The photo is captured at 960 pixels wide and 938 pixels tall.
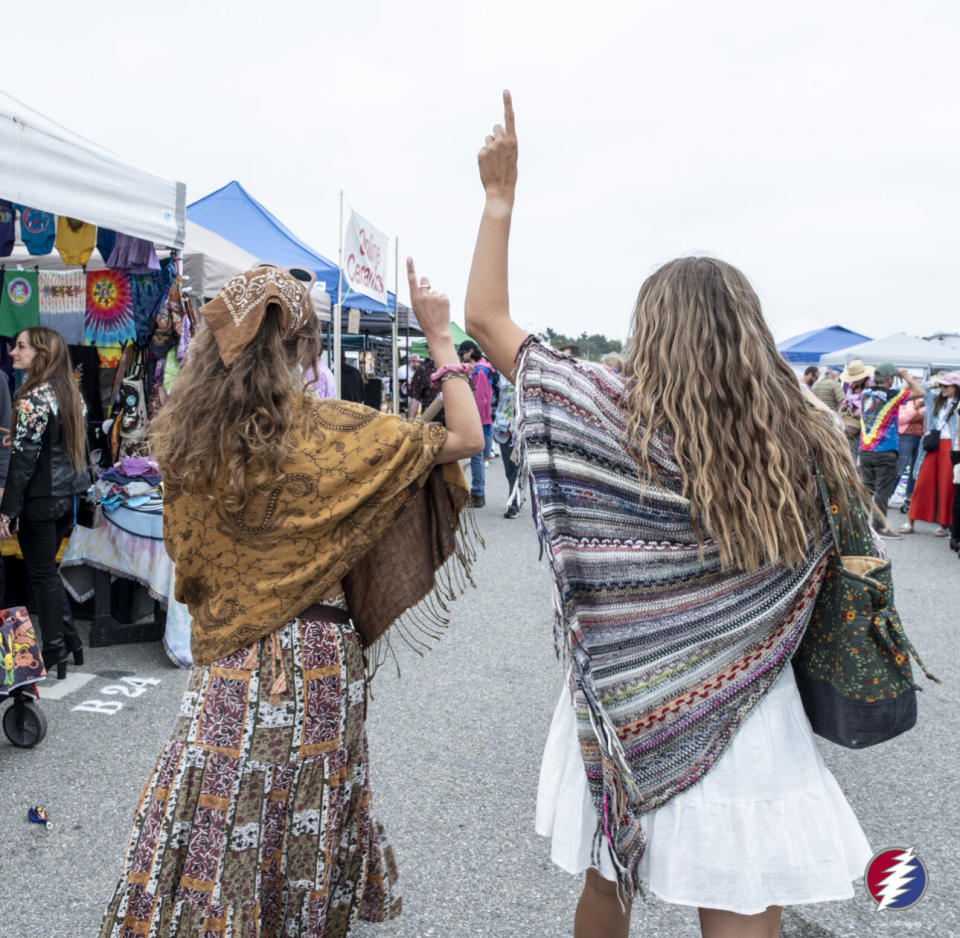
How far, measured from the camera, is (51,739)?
3611 mm

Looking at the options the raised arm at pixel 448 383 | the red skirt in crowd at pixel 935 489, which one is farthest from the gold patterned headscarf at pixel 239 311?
the red skirt in crowd at pixel 935 489

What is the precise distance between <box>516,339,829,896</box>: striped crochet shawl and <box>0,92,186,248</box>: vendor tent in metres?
3.07

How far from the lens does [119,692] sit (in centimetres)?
415

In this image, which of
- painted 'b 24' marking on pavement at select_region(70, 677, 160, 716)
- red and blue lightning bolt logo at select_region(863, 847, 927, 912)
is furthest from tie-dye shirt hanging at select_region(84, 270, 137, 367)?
red and blue lightning bolt logo at select_region(863, 847, 927, 912)

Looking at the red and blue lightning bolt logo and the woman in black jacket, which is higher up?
the woman in black jacket

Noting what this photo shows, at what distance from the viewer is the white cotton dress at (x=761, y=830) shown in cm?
145

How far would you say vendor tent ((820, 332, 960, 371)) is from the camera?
14.7 metres

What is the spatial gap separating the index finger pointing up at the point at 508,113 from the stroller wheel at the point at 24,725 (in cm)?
314

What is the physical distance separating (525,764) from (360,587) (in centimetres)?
180

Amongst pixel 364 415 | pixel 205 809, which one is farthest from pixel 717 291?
pixel 205 809

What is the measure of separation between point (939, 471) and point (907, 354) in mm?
6077

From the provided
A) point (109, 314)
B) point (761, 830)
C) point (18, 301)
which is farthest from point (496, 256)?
point (18, 301)

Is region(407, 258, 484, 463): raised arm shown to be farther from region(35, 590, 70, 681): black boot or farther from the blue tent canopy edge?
the blue tent canopy edge

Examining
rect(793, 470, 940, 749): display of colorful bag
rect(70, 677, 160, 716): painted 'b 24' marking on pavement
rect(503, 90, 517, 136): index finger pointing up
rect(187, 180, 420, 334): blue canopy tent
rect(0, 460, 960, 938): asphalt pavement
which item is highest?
rect(187, 180, 420, 334): blue canopy tent
